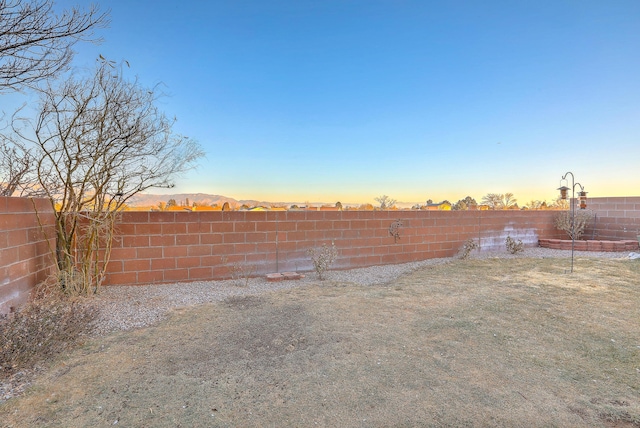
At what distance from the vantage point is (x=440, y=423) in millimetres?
1969

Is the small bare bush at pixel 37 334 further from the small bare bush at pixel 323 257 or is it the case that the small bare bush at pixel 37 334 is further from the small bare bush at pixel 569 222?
the small bare bush at pixel 569 222

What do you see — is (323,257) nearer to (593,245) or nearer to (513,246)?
(513,246)

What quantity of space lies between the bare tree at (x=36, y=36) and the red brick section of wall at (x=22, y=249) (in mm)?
1389

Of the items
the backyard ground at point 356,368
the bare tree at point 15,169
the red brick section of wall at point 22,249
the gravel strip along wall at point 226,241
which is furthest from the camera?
the bare tree at point 15,169

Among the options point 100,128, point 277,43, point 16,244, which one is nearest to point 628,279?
point 277,43

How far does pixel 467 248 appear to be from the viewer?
848 centimetres

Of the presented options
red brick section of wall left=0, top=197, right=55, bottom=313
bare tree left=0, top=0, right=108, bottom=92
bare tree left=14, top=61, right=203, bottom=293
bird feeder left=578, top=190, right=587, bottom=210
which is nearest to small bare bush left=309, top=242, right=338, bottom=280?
bare tree left=14, top=61, right=203, bottom=293

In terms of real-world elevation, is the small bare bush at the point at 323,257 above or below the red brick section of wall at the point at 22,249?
below

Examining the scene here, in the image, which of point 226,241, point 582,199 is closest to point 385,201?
point 582,199

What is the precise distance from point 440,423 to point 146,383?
1944mm

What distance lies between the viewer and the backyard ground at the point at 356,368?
81.0 inches

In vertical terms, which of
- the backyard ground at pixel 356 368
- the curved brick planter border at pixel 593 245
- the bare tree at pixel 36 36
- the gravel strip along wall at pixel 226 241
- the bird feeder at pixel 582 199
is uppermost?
the bare tree at pixel 36 36

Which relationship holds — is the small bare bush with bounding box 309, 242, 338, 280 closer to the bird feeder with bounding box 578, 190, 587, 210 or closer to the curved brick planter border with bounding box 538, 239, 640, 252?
the curved brick planter border with bounding box 538, 239, 640, 252

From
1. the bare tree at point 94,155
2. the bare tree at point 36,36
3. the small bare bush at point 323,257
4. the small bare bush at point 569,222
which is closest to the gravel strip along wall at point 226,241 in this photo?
the small bare bush at point 323,257
